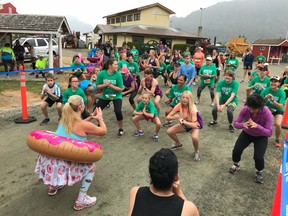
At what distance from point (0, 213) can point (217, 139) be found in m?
4.61

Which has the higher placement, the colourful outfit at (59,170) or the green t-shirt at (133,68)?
the green t-shirt at (133,68)

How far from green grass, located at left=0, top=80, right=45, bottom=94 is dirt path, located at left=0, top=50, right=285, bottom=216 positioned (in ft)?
15.8

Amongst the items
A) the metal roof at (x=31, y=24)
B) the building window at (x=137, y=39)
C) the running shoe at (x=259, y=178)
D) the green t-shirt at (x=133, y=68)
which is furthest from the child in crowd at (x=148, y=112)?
the building window at (x=137, y=39)

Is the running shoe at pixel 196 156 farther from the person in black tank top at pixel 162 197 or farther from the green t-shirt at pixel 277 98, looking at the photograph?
the person in black tank top at pixel 162 197

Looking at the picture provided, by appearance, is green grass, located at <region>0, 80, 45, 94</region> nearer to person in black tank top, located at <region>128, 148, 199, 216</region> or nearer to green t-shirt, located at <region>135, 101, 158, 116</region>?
green t-shirt, located at <region>135, 101, 158, 116</region>

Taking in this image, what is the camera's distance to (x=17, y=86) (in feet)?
37.5

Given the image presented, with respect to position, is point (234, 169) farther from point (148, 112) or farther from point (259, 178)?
point (148, 112)

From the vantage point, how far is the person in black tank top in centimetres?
192

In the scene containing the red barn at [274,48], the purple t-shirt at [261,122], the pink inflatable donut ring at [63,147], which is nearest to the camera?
the pink inflatable donut ring at [63,147]

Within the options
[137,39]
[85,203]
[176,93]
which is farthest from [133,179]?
[137,39]

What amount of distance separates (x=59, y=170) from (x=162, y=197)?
178 cm

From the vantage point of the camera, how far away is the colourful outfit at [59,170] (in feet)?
10.8

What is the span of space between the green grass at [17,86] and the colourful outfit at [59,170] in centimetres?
793

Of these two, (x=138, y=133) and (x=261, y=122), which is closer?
(x=261, y=122)
